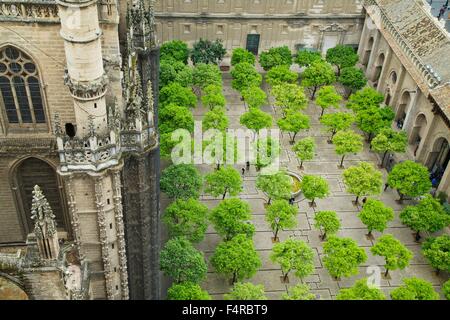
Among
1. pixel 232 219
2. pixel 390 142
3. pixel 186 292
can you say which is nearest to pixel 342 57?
pixel 390 142

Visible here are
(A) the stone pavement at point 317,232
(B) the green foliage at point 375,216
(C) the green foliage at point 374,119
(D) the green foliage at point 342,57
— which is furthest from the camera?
(D) the green foliage at point 342,57

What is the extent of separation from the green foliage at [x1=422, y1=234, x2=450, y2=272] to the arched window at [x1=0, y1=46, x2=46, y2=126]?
42.0m

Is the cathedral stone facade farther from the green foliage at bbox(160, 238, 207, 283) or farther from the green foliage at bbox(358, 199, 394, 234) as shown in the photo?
the green foliage at bbox(358, 199, 394, 234)

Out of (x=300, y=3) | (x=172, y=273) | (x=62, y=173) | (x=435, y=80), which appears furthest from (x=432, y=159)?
(x=62, y=173)

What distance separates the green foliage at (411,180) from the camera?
6819cm

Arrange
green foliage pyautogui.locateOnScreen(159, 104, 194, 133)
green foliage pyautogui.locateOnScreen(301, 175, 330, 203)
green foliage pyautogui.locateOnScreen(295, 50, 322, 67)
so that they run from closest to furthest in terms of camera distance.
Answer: green foliage pyautogui.locateOnScreen(301, 175, 330, 203)
green foliage pyautogui.locateOnScreen(159, 104, 194, 133)
green foliage pyautogui.locateOnScreen(295, 50, 322, 67)

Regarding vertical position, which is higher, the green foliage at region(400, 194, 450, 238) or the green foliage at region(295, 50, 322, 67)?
the green foliage at region(295, 50, 322, 67)

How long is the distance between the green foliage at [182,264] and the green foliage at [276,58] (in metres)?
41.9

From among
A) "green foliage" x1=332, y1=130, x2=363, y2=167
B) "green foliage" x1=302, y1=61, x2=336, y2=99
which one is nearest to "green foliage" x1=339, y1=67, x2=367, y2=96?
"green foliage" x1=302, y1=61, x2=336, y2=99

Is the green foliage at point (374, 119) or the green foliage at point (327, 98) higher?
the green foliage at point (327, 98)

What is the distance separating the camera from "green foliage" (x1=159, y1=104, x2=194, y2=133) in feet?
229

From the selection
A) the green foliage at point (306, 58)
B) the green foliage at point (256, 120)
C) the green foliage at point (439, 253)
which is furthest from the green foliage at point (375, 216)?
the green foliage at point (306, 58)

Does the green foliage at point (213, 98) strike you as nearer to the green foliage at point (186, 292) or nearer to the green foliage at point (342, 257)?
the green foliage at point (342, 257)

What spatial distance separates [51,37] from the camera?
121 ft
